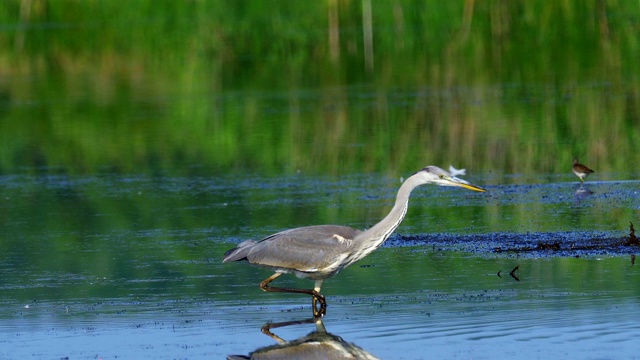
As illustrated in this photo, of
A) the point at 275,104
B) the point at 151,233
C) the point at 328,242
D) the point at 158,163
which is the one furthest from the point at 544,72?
the point at 328,242

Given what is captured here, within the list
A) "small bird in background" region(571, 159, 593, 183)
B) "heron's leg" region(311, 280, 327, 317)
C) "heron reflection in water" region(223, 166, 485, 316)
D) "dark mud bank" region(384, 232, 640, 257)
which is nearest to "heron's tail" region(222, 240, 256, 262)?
"heron reflection in water" region(223, 166, 485, 316)

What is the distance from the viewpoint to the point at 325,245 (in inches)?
388

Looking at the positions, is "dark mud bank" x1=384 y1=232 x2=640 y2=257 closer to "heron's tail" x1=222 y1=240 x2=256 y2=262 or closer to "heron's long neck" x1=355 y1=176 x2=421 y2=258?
"heron's long neck" x1=355 y1=176 x2=421 y2=258

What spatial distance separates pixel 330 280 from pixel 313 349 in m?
2.38

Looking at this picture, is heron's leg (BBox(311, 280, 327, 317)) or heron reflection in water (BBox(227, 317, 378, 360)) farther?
heron's leg (BBox(311, 280, 327, 317))

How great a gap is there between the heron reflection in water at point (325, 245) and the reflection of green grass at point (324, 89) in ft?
22.0

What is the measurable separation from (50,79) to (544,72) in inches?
511

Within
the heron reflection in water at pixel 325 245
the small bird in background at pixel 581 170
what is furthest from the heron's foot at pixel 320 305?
the small bird in background at pixel 581 170

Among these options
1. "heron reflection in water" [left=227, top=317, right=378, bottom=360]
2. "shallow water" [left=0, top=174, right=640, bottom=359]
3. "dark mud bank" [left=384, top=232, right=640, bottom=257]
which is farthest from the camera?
"dark mud bank" [left=384, top=232, right=640, bottom=257]

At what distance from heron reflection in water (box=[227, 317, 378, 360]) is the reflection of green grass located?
7657mm

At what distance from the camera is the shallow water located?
360 inches

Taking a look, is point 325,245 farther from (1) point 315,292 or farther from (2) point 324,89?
(2) point 324,89

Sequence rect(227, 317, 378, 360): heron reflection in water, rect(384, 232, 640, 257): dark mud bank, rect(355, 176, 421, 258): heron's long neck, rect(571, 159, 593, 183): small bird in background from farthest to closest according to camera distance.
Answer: rect(571, 159, 593, 183): small bird in background → rect(384, 232, 640, 257): dark mud bank → rect(355, 176, 421, 258): heron's long neck → rect(227, 317, 378, 360): heron reflection in water

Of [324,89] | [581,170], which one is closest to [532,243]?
[581,170]
